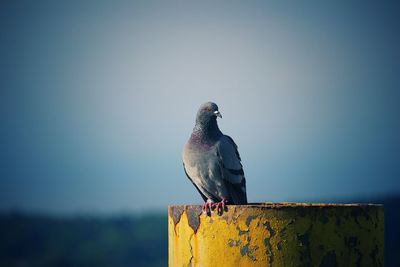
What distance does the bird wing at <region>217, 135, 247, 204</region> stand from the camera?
260 inches

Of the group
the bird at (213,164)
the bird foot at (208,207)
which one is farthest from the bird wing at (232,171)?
the bird foot at (208,207)

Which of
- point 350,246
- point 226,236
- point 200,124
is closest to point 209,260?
point 226,236

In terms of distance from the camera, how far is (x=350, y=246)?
4387mm

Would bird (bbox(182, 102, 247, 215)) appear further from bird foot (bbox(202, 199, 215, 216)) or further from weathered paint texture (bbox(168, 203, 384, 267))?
weathered paint texture (bbox(168, 203, 384, 267))

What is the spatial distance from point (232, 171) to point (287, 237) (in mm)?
2370

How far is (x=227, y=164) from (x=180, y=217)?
1.92m

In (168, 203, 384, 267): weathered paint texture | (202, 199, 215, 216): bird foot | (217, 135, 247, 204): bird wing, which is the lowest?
(168, 203, 384, 267): weathered paint texture

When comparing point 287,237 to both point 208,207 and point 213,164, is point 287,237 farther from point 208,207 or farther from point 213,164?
point 213,164

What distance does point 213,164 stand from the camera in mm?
6578

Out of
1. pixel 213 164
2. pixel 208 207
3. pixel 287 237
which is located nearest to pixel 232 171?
pixel 213 164

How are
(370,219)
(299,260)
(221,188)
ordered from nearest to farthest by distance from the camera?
(299,260)
(370,219)
(221,188)

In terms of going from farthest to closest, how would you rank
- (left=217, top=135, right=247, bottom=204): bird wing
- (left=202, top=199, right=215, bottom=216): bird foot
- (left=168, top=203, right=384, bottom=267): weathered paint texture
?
(left=217, top=135, right=247, bottom=204): bird wing, (left=202, top=199, right=215, bottom=216): bird foot, (left=168, top=203, right=384, bottom=267): weathered paint texture

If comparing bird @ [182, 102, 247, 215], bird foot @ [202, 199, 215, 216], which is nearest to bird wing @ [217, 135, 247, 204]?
bird @ [182, 102, 247, 215]

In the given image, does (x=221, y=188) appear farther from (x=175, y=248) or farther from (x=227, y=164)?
(x=175, y=248)
